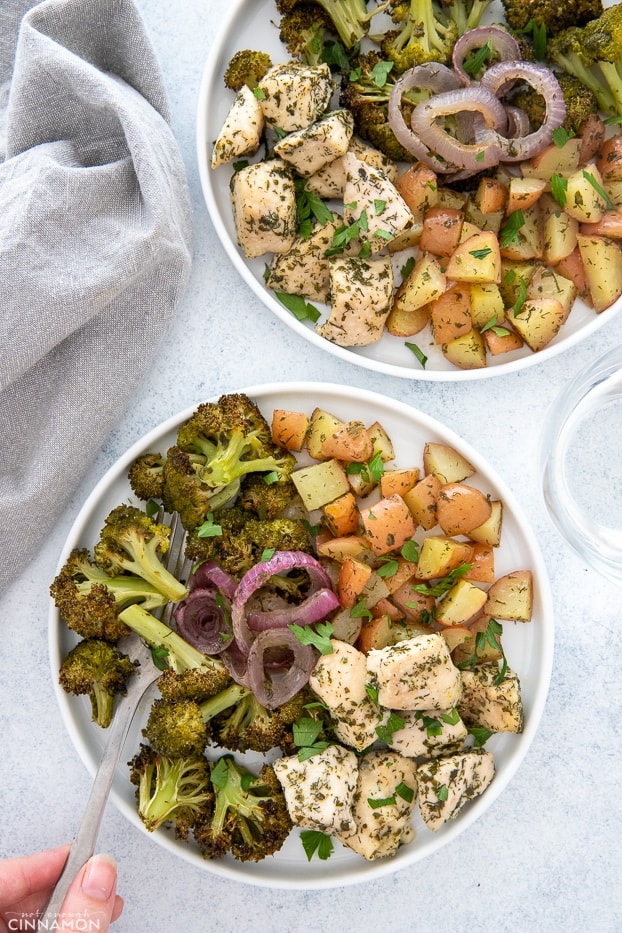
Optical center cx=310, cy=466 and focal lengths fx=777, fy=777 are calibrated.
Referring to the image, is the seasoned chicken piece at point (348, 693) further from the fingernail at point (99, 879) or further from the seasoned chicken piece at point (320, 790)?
the fingernail at point (99, 879)

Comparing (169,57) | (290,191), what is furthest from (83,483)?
(169,57)

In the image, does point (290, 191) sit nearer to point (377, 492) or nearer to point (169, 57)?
point (169, 57)

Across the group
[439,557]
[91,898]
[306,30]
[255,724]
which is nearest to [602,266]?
[439,557]

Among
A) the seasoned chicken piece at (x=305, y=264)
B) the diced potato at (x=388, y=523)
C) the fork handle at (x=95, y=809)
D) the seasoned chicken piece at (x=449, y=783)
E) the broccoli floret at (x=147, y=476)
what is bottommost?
the seasoned chicken piece at (x=449, y=783)

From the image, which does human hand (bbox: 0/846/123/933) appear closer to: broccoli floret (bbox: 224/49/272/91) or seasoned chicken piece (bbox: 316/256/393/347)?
seasoned chicken piece (bbox: 316/256/393/347)

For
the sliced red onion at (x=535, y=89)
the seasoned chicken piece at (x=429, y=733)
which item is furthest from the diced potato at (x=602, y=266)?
the seasoned chicken piece at (x=429, y=733)

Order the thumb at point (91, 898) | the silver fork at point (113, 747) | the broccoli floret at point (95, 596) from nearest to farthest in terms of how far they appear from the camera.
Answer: the thumb at point (91, 898) → the silver fork at point (113, 747) → the broccoli floret at point (95, 596)

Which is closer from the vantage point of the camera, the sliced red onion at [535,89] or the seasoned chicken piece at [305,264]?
the sliced red onion at [535,89]

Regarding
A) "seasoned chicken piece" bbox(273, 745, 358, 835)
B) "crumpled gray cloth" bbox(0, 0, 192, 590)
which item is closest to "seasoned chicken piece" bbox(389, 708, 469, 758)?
"seasoned chicken piece" bbox(273, 745, 358, 835)

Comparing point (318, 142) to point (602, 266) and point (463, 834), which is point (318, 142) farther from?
point (463, 834)
